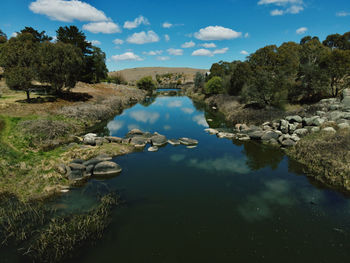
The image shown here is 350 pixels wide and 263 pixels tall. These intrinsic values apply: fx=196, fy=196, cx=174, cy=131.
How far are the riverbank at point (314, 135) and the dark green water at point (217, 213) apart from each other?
1.81 m

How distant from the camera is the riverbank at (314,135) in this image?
55.9 ft

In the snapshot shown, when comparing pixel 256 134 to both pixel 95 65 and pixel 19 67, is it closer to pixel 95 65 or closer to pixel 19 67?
pixel 19 67

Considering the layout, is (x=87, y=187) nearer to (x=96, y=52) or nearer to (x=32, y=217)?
(x=32, y=217)

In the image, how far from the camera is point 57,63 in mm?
Result: 34594

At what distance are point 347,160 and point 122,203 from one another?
18.9 m

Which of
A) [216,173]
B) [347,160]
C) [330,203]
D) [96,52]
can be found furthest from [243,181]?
[96,52]

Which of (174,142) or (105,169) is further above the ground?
(174,142)

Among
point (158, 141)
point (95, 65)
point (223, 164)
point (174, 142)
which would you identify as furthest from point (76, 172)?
point (95, 65)

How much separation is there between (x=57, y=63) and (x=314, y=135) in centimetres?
4083

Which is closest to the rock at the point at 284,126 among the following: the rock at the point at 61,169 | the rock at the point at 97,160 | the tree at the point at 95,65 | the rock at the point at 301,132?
the rock at the point at 301,132

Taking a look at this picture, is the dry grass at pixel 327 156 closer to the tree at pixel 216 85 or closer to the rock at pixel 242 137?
the rock at pixel 242 137

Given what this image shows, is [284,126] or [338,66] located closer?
[284,126]

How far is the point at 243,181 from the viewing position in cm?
1677

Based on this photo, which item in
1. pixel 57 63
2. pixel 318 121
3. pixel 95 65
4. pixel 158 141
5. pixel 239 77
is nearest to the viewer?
pixel 318 121
